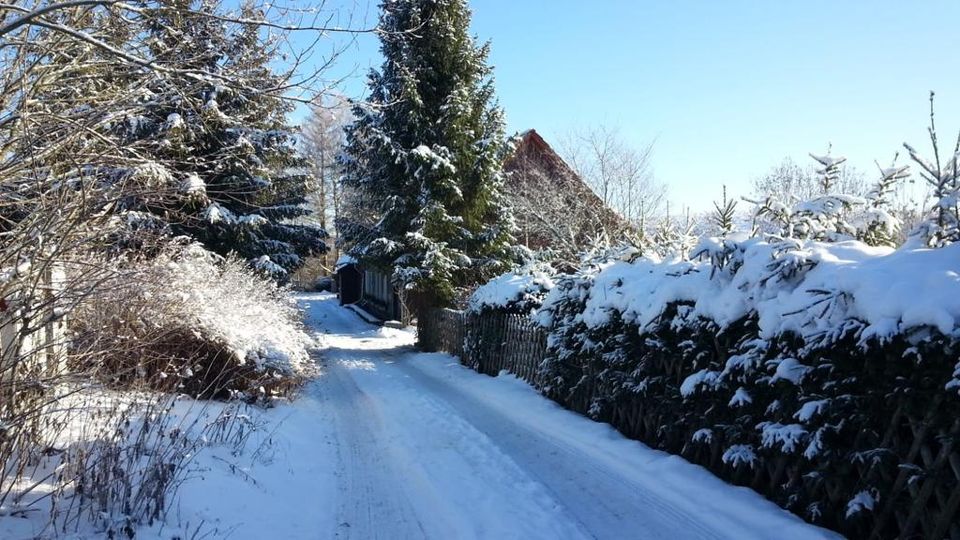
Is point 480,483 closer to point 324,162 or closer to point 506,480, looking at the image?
point 506,480

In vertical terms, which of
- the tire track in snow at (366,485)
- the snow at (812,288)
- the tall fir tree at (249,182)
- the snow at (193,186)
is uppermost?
the tall fir tree at (249,182)

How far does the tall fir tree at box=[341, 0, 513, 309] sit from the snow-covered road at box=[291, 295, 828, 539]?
28.7 feet

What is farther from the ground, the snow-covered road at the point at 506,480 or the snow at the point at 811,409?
the snow at the point at 811,409

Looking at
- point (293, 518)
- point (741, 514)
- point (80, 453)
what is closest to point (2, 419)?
point (80, 453)

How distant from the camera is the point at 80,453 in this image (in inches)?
Answer: 152

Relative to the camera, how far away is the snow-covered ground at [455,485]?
454 cm

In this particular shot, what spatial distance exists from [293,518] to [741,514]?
3.50 m

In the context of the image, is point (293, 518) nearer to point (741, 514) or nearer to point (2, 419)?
point (2, 419)

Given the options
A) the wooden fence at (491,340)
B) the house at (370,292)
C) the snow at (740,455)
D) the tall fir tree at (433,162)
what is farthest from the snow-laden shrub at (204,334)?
the house at (370,292)

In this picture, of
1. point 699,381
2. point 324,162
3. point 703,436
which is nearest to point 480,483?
point 703,436

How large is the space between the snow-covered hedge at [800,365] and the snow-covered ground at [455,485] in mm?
357

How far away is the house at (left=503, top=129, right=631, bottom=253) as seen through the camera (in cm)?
2317

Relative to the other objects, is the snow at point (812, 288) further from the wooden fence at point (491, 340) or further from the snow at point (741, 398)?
the wooden fence at point (491, 340)

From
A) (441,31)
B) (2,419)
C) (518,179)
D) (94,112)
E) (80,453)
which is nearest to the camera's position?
(2,419)
